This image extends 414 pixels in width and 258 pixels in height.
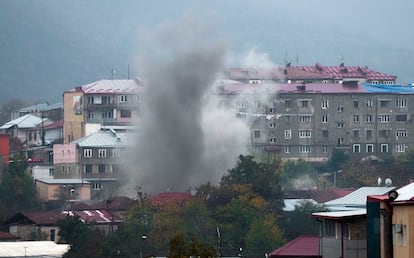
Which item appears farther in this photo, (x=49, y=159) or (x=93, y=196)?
(x=49, y=159)

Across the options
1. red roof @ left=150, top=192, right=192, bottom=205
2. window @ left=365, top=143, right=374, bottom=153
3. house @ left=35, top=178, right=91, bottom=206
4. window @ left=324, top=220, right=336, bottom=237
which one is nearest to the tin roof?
window @ left=365, top=143, right=374, bottom=153

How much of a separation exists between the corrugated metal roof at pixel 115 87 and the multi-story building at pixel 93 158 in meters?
10.5

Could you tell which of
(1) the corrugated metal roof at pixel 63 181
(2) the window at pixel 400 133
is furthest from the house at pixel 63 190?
(2) the window at pixel 400 133

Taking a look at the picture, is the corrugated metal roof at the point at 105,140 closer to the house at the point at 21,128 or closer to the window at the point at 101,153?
the window at the point at 101,153

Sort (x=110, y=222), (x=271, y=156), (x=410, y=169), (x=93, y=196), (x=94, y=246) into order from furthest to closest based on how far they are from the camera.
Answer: (x=271, y=156) → (x=93, y=196) → (x=410, y=169) → (x=110, y=222) → (x=94, y=246)

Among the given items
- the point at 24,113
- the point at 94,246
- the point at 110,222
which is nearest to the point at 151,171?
the point at 110,222

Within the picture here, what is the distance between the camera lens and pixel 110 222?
71.4 metres

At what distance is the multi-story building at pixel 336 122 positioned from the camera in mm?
115062

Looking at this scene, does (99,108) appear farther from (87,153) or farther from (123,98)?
(87,153)

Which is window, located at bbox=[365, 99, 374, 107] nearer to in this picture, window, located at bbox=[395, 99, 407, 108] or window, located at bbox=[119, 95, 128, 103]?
window, located at bbox=[395, 99, 407, 108]

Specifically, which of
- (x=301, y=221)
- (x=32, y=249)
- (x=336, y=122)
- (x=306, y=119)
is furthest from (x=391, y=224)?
(x=306, y=119)

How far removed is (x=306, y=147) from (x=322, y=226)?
8424cm

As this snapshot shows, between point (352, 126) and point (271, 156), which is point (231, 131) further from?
point (352, 126)

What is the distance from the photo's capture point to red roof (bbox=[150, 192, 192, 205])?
240 feet
